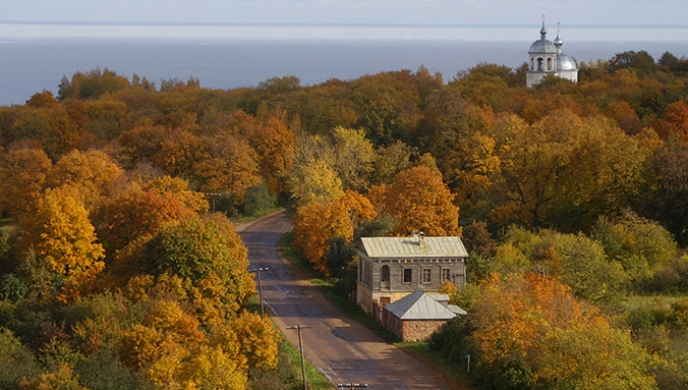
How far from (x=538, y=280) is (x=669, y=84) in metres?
43.4

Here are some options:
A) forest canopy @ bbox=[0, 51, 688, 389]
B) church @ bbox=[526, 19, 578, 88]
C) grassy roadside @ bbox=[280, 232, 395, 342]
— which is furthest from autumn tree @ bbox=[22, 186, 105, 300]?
church @ bbox=[526, 19, 578, 88]

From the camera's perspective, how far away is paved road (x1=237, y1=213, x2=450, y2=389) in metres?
38.7

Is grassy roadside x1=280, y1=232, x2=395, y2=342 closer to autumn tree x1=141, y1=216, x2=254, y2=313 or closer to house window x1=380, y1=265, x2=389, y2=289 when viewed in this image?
house window x1=380, y1=265, x2=389, y2=289

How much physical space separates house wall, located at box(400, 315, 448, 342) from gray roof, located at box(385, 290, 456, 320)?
0.47ft

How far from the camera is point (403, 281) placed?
47.0 m

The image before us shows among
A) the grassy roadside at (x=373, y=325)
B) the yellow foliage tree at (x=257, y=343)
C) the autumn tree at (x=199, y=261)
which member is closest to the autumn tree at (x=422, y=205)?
the grassy roadside at (x=373, y=325)

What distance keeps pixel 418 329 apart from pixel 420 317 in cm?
43

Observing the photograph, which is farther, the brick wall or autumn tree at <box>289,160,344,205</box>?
autumn tree at <box>289,160,344,205</box>

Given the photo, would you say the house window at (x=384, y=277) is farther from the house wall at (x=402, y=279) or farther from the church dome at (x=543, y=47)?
the church dome at (x=543, y=47)

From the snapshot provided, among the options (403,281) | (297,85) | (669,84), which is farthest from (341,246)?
(297,85)

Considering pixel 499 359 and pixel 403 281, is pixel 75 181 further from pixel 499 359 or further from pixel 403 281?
pixel 499 359

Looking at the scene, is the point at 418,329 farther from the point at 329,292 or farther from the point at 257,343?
the point at 329,292

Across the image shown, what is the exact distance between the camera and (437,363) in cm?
3994

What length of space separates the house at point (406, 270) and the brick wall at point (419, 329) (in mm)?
3615
